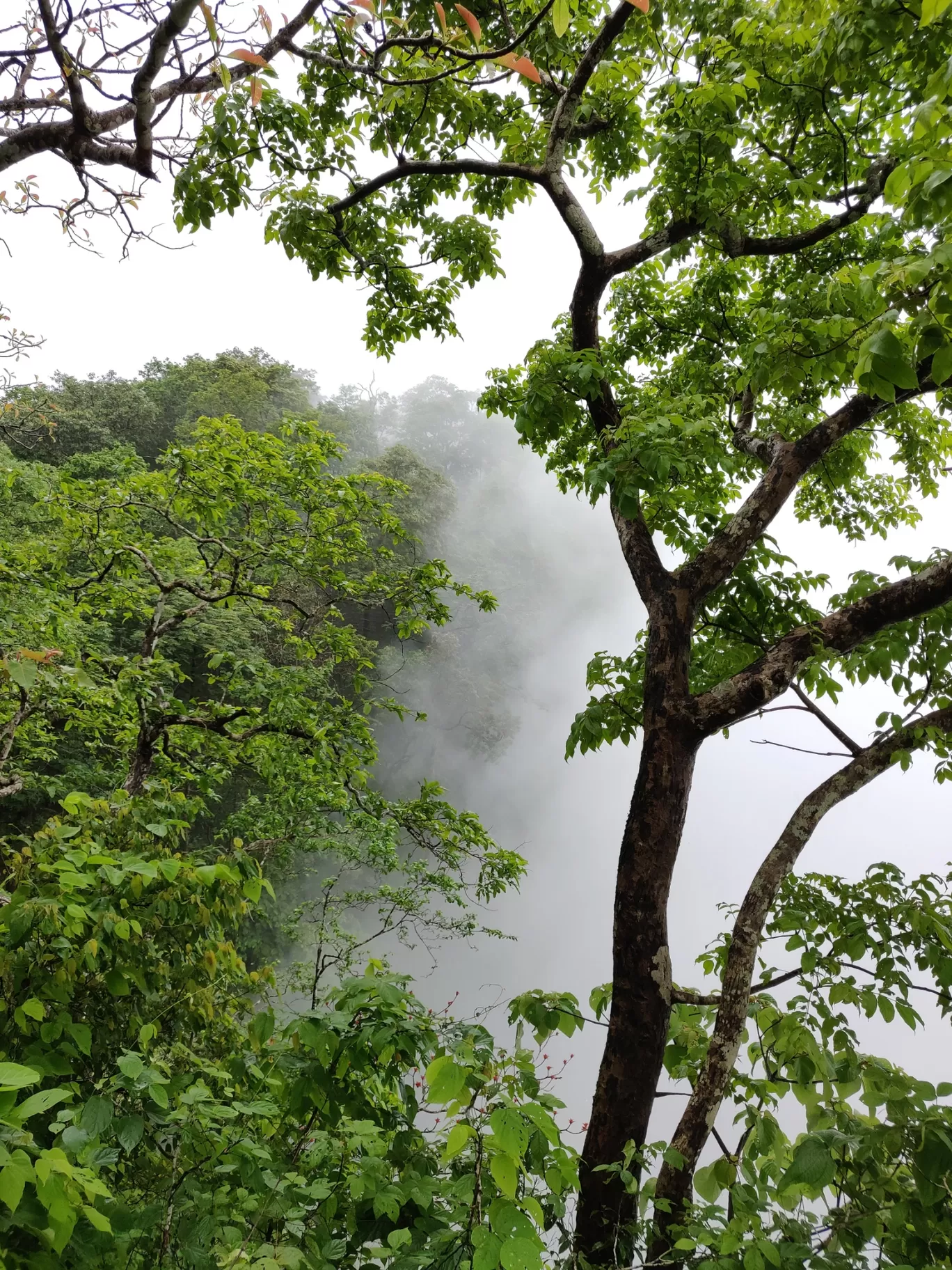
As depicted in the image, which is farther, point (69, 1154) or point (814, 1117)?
point (814, 1117)

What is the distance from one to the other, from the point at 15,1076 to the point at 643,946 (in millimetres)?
1796

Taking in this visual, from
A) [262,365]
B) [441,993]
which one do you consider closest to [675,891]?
[441,993]

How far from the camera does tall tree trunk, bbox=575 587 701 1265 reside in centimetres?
198

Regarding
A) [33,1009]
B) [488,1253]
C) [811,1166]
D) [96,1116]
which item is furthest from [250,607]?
[811,1166]

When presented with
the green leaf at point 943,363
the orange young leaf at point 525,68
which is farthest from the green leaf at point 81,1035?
the green leaf at point 943,363

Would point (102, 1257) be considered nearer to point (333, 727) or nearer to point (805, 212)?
point (333, 727)

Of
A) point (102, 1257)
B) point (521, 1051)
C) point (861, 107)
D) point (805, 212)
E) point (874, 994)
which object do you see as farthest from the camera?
point (805, 212)

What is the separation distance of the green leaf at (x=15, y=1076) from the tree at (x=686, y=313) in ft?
3.87

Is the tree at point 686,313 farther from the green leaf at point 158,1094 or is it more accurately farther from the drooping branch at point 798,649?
the green leaf at point 158,1094

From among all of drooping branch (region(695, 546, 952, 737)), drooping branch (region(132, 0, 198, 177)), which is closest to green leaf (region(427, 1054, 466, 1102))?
drooping branch (region(695, 546, 952, 737))

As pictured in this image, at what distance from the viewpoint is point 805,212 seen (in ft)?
12.6

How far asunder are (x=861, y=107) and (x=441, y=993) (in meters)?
24.9

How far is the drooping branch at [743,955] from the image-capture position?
6.26 feet

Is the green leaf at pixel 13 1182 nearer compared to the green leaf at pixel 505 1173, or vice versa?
the green leaf at pixel 13 1182
